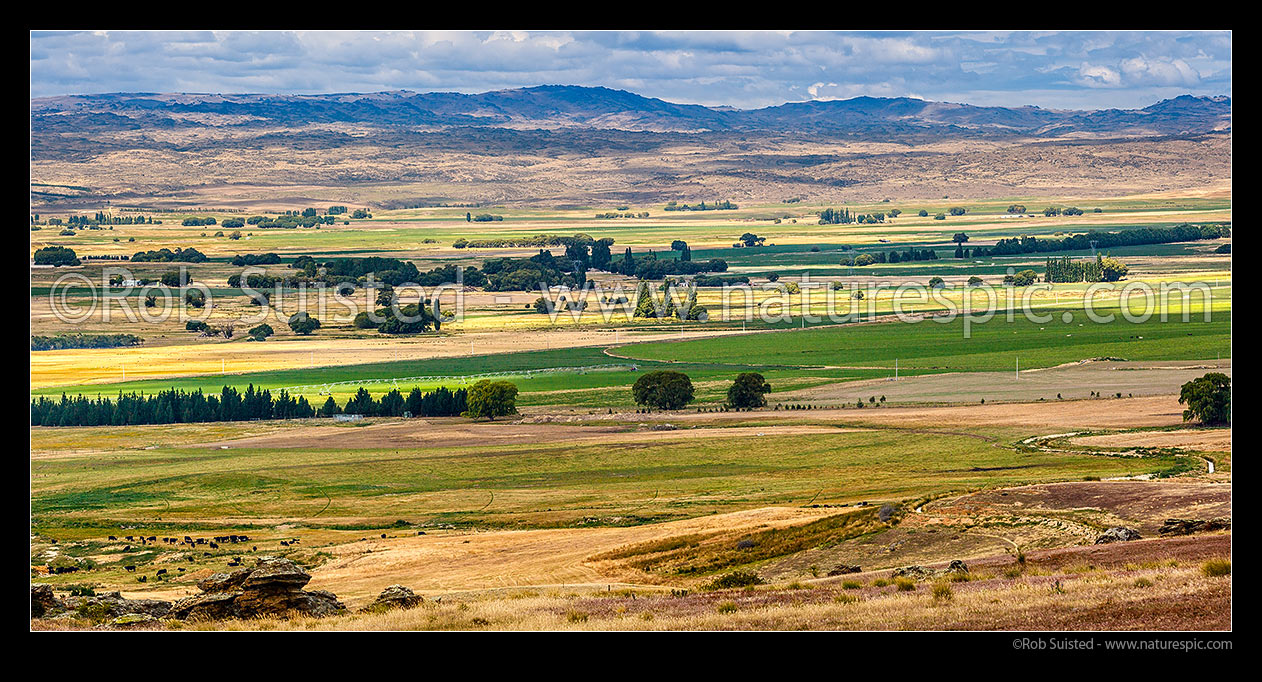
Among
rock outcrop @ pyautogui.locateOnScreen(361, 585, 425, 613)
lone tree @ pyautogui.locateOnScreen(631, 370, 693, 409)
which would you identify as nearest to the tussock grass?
rock outcrop @ pyautogui.locateOnScreen(361, 585, 425, 613)

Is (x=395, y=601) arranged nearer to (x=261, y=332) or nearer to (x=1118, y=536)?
(x=1118, y=536)

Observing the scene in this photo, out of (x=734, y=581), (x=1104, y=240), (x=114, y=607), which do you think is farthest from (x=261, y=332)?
(x=1104, y=240)

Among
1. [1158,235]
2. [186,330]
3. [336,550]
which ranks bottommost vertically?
[336,550]

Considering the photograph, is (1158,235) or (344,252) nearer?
(1158,235)

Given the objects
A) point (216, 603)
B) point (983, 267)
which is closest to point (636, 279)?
point (983, 267)

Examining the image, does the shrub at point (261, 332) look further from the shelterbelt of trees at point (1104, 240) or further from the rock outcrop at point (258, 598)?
the rock outcrop at point (258, 598)

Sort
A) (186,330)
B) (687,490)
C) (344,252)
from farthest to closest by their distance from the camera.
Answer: (344,252)
(186,330)
(687,490)
